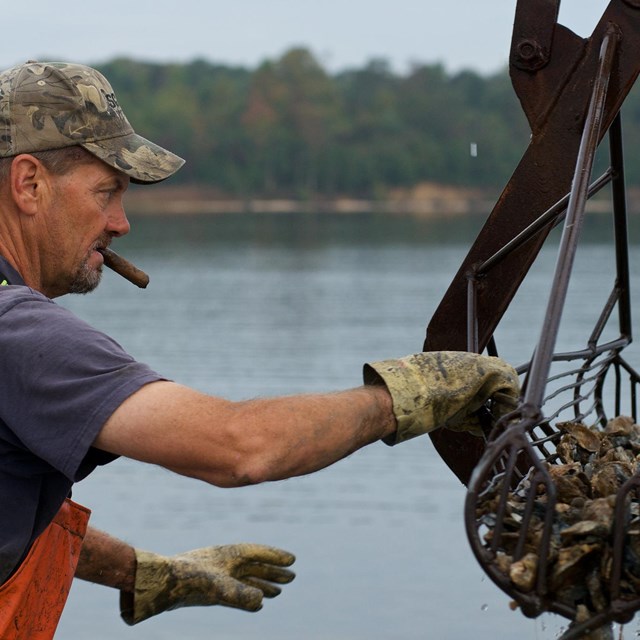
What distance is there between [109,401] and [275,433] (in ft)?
1.11

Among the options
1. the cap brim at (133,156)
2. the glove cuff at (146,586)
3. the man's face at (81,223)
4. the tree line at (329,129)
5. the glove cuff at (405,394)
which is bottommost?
the tree line at (329,129)

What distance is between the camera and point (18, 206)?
3.27m

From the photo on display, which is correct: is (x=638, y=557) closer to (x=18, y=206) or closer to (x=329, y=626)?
(x=18, y=206)

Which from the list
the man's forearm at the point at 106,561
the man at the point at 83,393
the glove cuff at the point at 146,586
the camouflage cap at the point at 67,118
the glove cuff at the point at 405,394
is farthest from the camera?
the glove cuff at the point at 146,586

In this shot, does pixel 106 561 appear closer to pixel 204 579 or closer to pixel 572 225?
pixel 204 579

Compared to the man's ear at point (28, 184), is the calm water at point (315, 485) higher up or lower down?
lower down

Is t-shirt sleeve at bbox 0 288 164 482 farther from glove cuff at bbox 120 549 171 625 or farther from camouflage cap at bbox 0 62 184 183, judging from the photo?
glove cuff at bbox 120 549 171 625

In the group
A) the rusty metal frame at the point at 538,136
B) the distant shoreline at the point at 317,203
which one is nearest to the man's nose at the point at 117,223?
the rusty metal frame at the point at 538,136

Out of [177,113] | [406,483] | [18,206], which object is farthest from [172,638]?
[177,113]

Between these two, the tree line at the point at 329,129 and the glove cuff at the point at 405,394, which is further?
the tree line at the point at 329,129

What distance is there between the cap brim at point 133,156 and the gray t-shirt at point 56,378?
0.44 metres

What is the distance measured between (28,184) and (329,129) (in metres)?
110

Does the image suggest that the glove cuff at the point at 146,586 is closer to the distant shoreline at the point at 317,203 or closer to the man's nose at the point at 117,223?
Result: the man's nose at the point at 117,223

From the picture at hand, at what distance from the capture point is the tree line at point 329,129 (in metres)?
102
